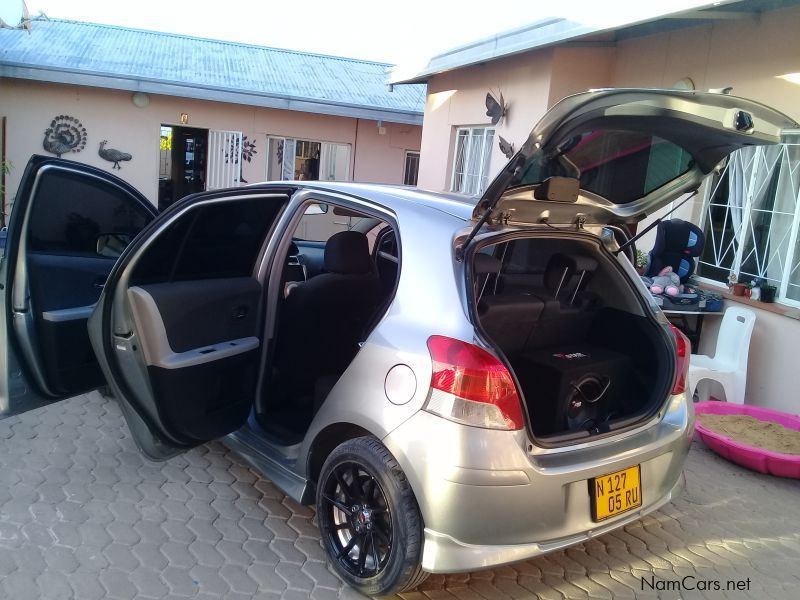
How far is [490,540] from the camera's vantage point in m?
2.41

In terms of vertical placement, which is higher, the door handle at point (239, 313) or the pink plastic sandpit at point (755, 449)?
the door handle at point (239, 313)

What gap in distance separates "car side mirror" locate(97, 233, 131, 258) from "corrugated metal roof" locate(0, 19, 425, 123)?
8266 mm

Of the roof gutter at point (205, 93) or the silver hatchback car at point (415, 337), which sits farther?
the roof gutter at point (205, 93)

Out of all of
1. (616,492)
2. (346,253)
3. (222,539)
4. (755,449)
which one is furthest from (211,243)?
(755,449)

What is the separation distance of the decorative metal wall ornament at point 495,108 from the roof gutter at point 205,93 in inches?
178

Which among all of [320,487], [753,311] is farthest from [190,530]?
[753,311]

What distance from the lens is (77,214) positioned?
3826 millimetres

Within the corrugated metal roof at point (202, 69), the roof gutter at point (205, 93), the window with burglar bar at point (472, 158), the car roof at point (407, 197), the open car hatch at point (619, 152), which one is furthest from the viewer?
the corrugated metal roof at point (202, 69)

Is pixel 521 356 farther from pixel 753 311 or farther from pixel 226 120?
pixel 226 120

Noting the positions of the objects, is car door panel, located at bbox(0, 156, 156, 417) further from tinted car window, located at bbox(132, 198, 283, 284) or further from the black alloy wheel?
the black alloy wheel

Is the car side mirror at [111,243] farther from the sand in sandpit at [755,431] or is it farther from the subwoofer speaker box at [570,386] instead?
the sand in sandpit at [755,431]

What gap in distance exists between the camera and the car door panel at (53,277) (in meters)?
3.39

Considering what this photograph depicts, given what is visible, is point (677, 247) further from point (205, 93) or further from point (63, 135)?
point (63, 135)

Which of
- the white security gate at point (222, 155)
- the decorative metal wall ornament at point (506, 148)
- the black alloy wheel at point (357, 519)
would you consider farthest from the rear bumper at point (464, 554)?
the white security gate at point (222, 155)
